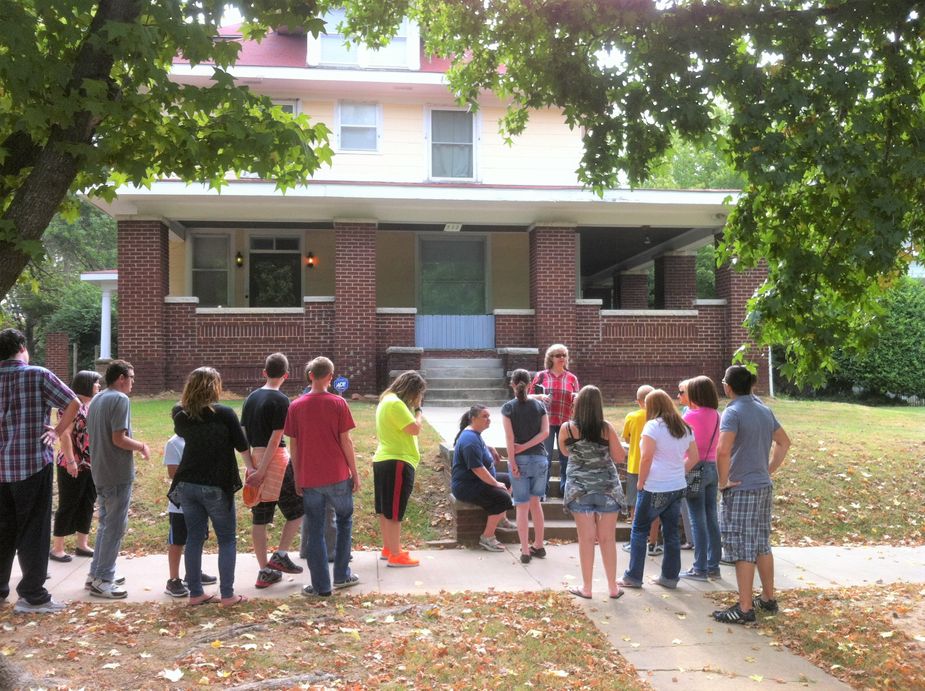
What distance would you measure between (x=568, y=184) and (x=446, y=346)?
4.44m

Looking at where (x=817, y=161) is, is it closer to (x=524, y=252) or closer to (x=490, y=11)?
(x=490, y=11)

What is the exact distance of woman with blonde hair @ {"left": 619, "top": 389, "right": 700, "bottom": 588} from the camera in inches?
260

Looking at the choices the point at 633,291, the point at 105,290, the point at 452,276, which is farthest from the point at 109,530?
the point at 633,291

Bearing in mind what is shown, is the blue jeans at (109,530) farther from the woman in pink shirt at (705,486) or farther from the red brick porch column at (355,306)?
the red brick porch column at (355,306)

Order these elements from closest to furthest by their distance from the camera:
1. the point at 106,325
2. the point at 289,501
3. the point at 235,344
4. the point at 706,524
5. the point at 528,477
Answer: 1. the point at 289,501
2. the point at 706,524
3. the point at 528,477
4. the point at 235,344
5. the point at 106,325

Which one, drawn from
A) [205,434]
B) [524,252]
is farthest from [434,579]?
[524,252]

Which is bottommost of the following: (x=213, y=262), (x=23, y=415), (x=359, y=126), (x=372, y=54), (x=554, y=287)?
(x=23, y=415)

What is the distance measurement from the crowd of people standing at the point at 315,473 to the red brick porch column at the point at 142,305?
9.41 meters

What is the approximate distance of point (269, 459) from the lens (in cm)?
662

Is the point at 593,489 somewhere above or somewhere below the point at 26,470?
below

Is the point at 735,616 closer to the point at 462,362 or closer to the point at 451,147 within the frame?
the point at 462,362

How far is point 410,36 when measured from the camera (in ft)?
59.7

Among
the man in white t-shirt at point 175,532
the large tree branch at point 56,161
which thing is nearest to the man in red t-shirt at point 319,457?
the man in white t-shirt at point 175,532

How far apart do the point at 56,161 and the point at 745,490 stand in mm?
5115
